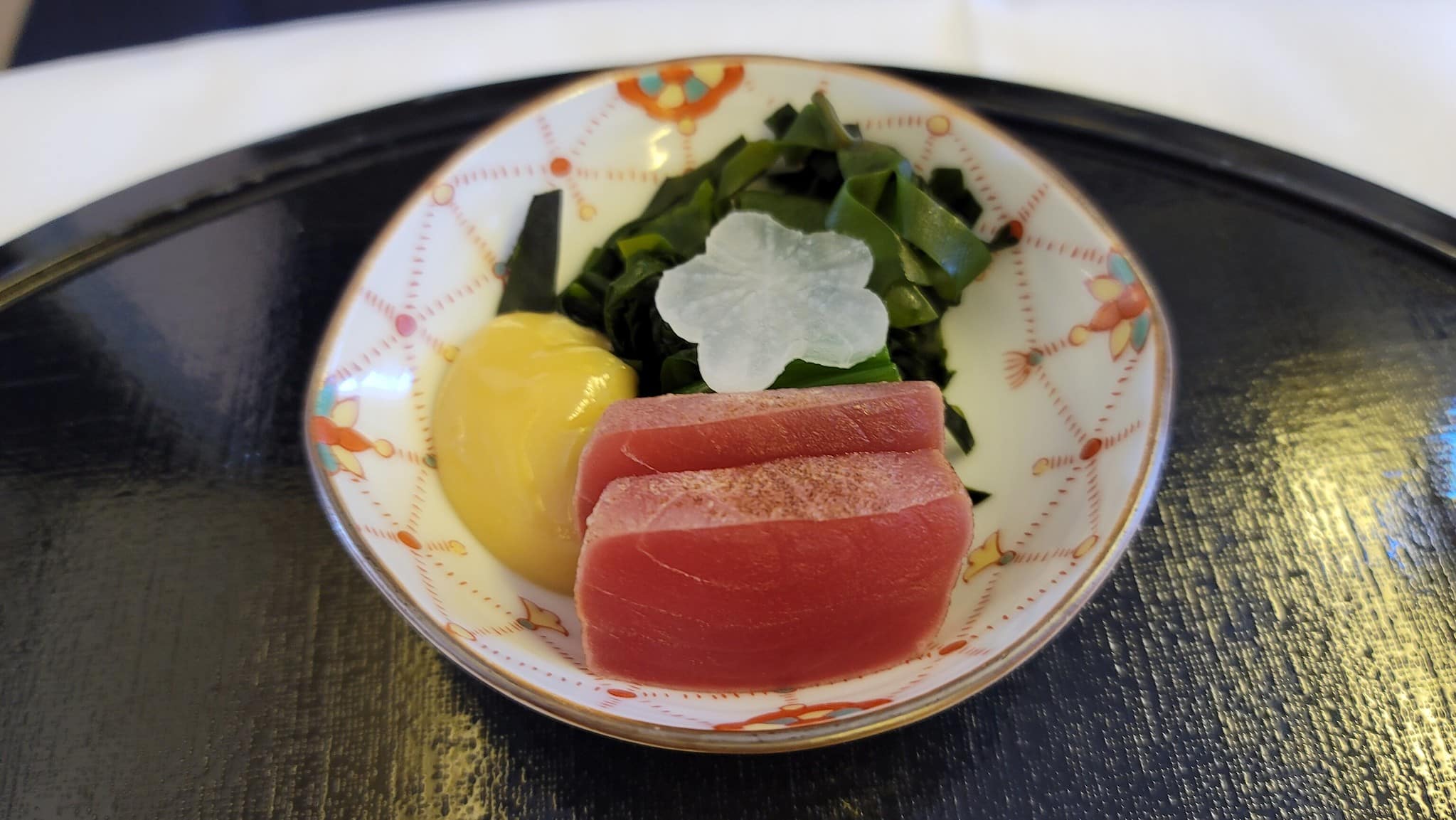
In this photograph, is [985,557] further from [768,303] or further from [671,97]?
[671,97]

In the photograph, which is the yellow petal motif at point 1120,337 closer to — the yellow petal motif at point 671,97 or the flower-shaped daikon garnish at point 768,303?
the flower-shaped daikon garnish at point 768,303

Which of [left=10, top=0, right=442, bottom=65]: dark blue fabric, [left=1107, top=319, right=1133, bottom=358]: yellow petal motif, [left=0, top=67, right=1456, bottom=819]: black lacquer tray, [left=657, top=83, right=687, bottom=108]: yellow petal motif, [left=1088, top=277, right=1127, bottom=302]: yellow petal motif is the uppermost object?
[left=10, top=0, right=442, bottom=65]: dark blue fabric

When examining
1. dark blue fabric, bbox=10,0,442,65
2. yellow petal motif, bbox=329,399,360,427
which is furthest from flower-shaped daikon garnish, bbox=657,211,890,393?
dark blue fabric, bbox=10,0,442,65

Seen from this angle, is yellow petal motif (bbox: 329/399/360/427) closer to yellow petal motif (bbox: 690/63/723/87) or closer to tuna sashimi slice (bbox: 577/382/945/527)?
tuna sashimi slice (bbox: 577/382/945/527)

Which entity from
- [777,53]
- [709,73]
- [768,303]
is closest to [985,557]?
[768,303]

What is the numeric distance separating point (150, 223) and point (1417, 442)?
95.1 inches

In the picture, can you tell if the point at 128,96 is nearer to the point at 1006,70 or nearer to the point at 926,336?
the point at 926,336

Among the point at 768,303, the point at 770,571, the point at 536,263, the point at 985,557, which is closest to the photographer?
the point at 770,571

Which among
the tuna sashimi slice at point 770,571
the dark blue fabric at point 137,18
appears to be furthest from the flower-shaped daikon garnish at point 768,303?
the dark blue fabric at point 137,18

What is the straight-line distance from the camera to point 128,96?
6.76ft

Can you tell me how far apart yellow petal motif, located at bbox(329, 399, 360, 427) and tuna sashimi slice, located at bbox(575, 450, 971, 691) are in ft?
1.43

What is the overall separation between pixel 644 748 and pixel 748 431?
0.47 metres

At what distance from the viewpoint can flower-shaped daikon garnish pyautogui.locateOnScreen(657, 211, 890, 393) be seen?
1281 mm

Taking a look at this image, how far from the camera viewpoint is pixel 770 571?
1008 mm
